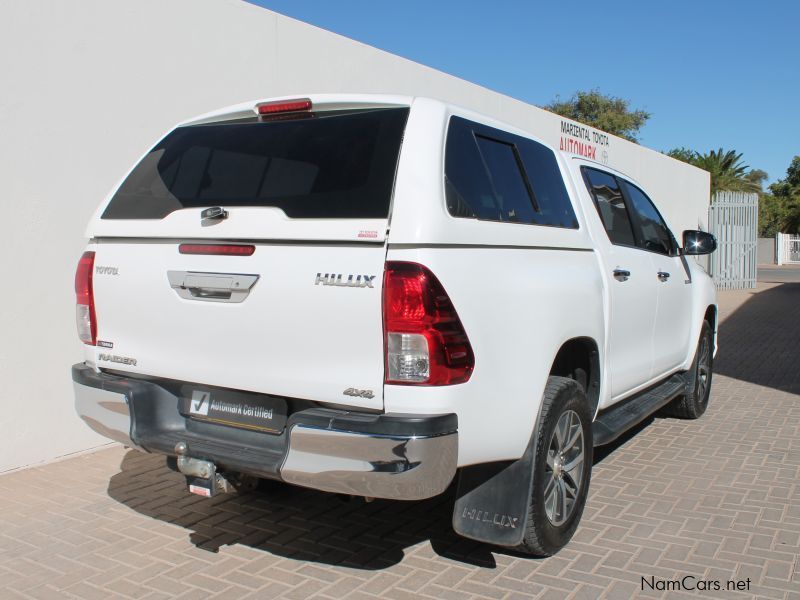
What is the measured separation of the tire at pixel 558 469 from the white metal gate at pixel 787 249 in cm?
4923

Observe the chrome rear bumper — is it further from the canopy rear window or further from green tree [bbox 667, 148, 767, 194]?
green tree [bbox 667, 148, 767, 194]

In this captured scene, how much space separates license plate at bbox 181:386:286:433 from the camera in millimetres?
3311

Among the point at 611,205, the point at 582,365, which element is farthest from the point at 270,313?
the point at 611,205

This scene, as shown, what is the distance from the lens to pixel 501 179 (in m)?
3.81

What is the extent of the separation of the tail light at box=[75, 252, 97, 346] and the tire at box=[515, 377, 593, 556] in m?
2.18

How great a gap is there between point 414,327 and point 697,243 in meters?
3.90

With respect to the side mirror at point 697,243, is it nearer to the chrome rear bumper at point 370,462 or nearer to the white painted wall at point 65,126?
the chrome rear bumper at point 370,462

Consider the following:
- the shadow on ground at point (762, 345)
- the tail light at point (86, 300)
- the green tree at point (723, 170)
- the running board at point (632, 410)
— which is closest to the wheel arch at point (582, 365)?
the running board at point (632, 410)

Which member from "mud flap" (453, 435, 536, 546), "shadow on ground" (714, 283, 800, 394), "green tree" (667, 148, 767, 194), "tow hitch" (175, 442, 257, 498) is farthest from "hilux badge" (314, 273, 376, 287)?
"green tree" (667, 148, 767, 194)

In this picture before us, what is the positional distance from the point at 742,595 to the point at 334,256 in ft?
7.86

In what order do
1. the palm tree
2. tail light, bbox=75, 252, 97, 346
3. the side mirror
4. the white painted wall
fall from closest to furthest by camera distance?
tail light, bbox=75, 252, 97, 346, the white painted wall, the side mirror, the palm tree

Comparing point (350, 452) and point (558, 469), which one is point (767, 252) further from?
point (350, 452)

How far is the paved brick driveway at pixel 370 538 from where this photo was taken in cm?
370

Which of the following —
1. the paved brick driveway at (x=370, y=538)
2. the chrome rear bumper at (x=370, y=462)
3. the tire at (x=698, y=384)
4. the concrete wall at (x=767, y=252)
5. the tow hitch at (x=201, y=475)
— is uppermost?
the chrome rear bumper at (x=370, y=462)
